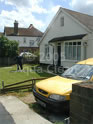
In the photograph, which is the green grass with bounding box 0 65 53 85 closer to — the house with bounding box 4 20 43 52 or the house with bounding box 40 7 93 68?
the house with bounding box 40 7 93 68

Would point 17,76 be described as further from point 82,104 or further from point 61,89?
point 82,104

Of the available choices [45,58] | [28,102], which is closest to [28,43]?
[45,58]

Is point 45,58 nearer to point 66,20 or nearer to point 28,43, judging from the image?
point 66,20

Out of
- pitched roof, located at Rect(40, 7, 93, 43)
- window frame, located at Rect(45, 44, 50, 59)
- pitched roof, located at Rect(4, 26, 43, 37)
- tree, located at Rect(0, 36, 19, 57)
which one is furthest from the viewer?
pitched roof, located at Rect(4, 26, 43, 37)

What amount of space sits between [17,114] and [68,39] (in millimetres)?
10629

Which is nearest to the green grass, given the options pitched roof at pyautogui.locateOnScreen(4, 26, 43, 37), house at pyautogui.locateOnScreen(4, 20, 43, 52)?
house at pyautogui.locateOnScreen(4, 20, 43, 52)

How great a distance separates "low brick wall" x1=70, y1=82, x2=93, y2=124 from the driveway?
58.9 inches

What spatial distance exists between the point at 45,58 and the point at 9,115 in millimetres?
14651

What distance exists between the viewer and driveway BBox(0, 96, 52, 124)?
4059 millimetres

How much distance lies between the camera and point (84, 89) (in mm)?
2566

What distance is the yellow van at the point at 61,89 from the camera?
411 cm

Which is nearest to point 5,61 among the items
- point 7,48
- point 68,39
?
point 7,48

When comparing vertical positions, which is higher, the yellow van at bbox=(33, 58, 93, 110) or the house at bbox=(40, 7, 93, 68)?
the house at bbox=(40, 7, 93, 68)

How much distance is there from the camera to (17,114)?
14.9 feet
